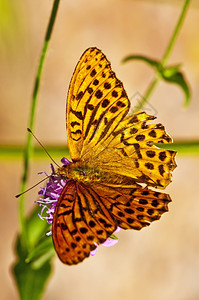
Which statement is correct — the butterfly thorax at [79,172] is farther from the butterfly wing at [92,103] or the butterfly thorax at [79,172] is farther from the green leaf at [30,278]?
the green leaf at [30,278]

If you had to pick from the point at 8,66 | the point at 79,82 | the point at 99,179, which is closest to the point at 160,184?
the point at 99,179

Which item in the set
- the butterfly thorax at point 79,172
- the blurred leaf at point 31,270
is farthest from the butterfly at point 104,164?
the blurred leaf at point 31,270

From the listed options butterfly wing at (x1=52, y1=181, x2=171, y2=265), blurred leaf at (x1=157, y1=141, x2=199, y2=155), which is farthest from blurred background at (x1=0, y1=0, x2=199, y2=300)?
butterfly wing at (x1=52, y1=181, x2=171, y2=265)

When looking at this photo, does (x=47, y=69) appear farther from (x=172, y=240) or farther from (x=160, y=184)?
(x=160, y=184)

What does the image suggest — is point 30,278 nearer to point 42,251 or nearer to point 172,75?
point 42,251

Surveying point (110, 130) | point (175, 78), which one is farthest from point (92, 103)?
point (175, 78)
